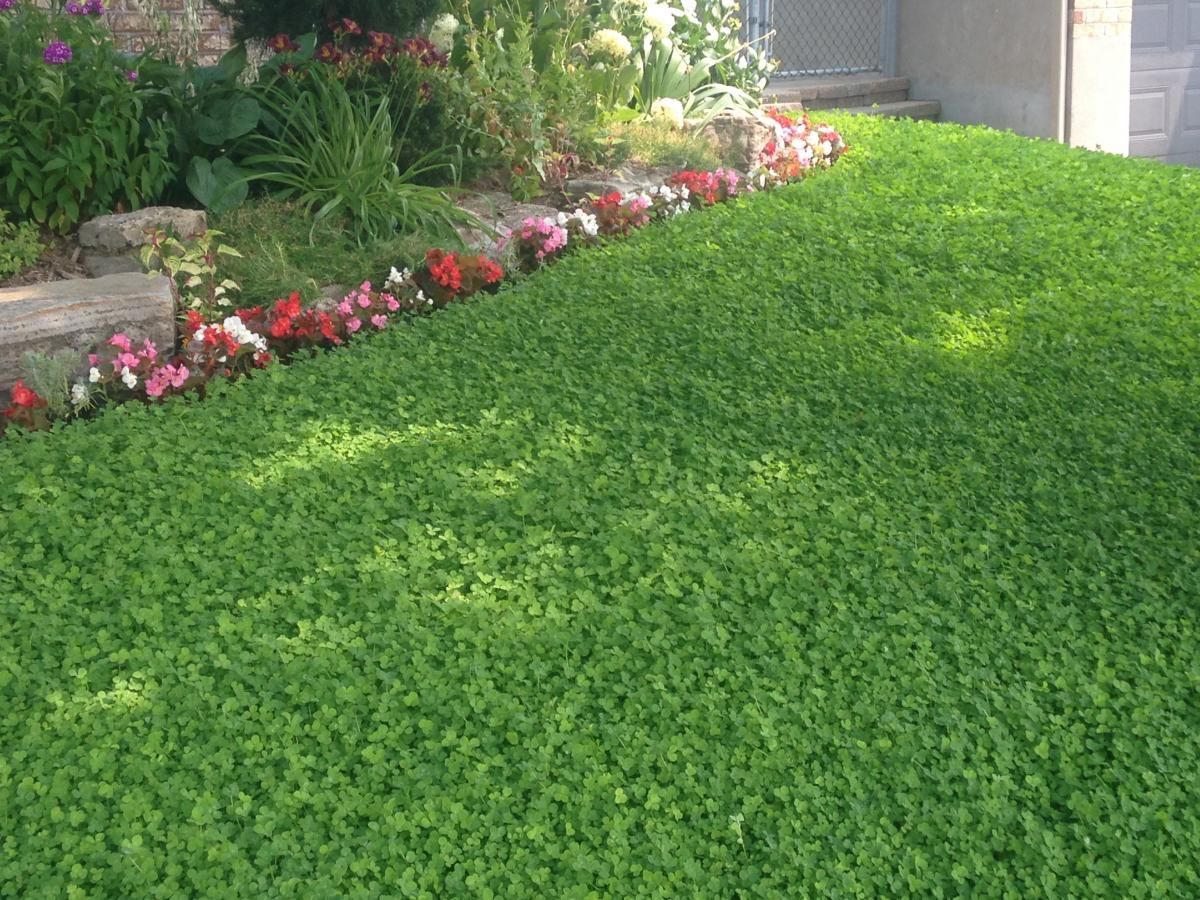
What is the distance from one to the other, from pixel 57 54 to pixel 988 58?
8057 millimetres

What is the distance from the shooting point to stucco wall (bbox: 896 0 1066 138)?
1070 cm

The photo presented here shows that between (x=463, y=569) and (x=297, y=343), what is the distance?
1900 millimetres

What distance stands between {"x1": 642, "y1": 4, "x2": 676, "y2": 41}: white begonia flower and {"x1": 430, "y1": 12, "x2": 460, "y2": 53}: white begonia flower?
4.51 ft

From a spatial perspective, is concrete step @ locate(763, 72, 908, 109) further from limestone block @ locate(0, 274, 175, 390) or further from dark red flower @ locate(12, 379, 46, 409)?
dark red flower @ locate(12, 379, 46, 409)

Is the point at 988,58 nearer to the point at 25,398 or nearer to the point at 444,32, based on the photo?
the point at 444,32

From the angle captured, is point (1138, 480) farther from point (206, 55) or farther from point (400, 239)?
point (206, 55)

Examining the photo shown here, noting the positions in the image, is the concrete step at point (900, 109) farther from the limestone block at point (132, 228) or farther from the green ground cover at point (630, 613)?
the limestone block at point (132, 228)

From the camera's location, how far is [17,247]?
5645mm

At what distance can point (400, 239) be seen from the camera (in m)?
6.22

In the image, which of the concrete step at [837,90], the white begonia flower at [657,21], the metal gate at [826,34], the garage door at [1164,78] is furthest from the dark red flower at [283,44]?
the garage door at [1164,78]

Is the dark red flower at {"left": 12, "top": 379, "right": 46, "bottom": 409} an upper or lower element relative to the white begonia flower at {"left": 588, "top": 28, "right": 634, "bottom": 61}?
lower

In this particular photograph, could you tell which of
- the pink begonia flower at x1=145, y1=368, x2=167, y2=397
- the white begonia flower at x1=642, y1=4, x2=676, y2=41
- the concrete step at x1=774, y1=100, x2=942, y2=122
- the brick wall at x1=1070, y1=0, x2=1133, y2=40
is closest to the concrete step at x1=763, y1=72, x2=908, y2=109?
the concrete step at x1=774, y1=100, x2=942, y2=122

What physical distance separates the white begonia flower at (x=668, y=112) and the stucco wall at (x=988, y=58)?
13.5ft

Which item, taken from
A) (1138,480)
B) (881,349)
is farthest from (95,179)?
(1138,480)
